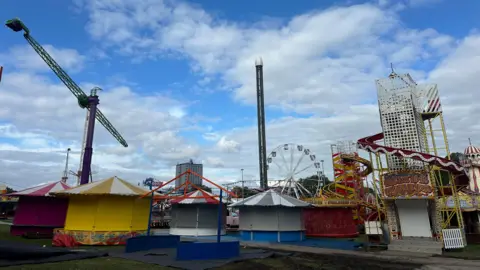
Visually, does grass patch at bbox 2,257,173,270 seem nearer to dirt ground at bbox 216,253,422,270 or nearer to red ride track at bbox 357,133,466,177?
dirt ground at bbox 216,253,422,270

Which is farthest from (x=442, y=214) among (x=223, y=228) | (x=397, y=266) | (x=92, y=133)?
(x=92, y=133)

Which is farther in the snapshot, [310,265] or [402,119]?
[402,119]

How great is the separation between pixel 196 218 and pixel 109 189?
9992 mm

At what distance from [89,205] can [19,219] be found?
6965 millimetres

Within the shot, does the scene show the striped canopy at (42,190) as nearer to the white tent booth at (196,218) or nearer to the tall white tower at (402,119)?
the white tent booth at (196,218)

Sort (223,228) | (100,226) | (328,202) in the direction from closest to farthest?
(100,226) → (328,202) → (223,228)

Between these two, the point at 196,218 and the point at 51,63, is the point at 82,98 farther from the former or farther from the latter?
the point at 196,218

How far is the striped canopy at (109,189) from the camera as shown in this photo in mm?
16516

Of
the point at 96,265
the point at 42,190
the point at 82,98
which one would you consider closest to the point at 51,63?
the point at 82,98

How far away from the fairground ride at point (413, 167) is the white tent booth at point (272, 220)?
657cm

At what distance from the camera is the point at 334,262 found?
11.1m

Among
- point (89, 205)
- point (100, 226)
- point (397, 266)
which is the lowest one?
point (397, 266)

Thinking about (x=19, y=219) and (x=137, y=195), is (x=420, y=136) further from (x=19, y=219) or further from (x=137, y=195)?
(x=19, y=219)

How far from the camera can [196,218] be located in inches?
1003
